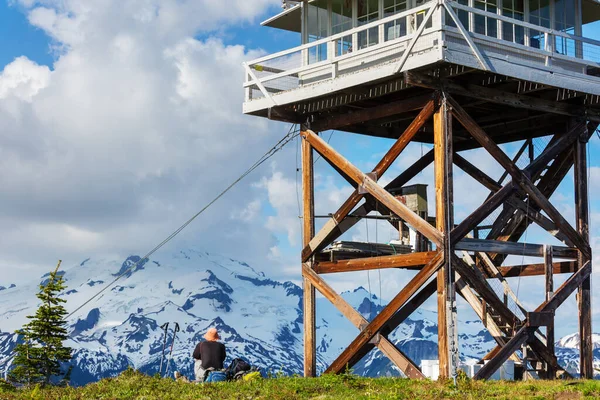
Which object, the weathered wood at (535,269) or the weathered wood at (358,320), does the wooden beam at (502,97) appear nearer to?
the weathered wood at (535,269)

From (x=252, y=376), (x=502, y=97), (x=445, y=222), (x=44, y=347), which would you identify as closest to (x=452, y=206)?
(x=445, y=222)

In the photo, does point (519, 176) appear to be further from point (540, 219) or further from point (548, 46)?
point (548, 46)

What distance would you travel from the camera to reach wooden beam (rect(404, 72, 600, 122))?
32062 millimetres

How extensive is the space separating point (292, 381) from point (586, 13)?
51.7 ft

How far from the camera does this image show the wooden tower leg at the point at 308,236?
1430 inches

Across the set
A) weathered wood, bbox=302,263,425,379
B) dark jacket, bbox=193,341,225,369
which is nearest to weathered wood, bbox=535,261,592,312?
weathered wood, bbox=302,263,425,379

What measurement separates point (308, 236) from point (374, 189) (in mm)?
3406

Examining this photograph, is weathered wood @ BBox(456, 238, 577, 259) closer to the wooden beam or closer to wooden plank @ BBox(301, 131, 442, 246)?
wooden plank @ BBox(301, 131, 442, 246)

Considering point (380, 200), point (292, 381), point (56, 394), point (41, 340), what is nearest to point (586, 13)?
point (380, 200)

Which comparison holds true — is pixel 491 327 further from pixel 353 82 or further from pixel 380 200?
pixel 353 82

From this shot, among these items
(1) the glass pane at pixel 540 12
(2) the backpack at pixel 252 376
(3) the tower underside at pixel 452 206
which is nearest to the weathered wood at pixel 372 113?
(3) the tower underside at pixel 452 206

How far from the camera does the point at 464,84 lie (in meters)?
33.0

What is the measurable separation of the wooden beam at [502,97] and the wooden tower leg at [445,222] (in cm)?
58

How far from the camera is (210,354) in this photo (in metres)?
30.6
